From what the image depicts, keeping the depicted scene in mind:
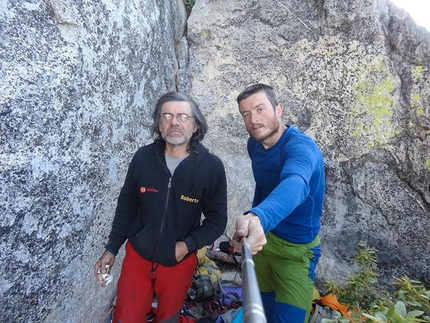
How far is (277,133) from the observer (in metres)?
2.65

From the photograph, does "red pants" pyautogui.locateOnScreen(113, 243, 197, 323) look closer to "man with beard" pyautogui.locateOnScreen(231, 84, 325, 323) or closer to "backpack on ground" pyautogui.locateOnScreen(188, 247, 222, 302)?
Result: "man with beard" pyautogui.locateOnScreen(231, 84, 325, 323)

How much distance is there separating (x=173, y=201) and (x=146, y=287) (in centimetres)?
76

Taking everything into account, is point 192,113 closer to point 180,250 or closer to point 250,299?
point 180,250

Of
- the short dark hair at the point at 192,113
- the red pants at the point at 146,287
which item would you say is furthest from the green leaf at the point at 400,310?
the short dark hair at the point at 192,113

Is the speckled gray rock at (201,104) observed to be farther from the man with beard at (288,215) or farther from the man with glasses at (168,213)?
the man with beard at (288,215)

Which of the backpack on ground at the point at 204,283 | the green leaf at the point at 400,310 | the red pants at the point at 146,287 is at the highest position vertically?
the green leaf at the point at 400,310

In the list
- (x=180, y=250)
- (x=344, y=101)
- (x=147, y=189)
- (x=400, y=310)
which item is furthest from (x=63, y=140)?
(x=344, y=101)

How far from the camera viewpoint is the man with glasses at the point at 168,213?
2.55m

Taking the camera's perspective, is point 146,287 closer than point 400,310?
No

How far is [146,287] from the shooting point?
2.65 m

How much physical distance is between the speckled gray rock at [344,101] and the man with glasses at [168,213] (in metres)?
1.72

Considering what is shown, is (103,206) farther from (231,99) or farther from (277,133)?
(231,99)

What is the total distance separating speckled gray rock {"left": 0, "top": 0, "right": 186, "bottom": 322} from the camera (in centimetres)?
221

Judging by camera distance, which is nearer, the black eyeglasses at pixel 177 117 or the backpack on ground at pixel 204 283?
the black eyeglasses at pixel 177 117
